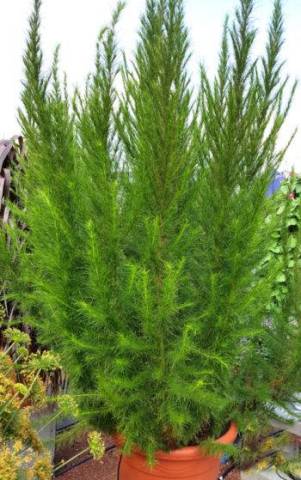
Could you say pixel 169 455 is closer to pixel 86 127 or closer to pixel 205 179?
pixel 205 179

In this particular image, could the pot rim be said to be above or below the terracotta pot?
above

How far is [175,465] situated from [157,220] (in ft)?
2.63

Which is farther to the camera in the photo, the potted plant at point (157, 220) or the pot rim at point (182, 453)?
the pot rim at point (182, 453)

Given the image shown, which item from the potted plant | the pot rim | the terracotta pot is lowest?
the terracotta pot

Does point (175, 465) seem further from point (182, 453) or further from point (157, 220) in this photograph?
point (157, 220)

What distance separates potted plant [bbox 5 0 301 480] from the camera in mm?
1119

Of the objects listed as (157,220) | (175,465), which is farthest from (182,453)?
(157,220)

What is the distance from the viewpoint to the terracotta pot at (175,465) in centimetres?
142

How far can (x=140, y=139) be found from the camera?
3.84 ft

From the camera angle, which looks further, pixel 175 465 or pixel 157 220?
pixel 175 465

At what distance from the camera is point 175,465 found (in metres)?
1.43

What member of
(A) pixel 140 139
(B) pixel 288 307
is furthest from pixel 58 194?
(B) pixel 288 307

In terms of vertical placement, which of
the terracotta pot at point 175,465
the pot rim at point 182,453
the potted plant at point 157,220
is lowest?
the terracotta pot at point 175,465

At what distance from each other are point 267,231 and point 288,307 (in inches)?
20.0
